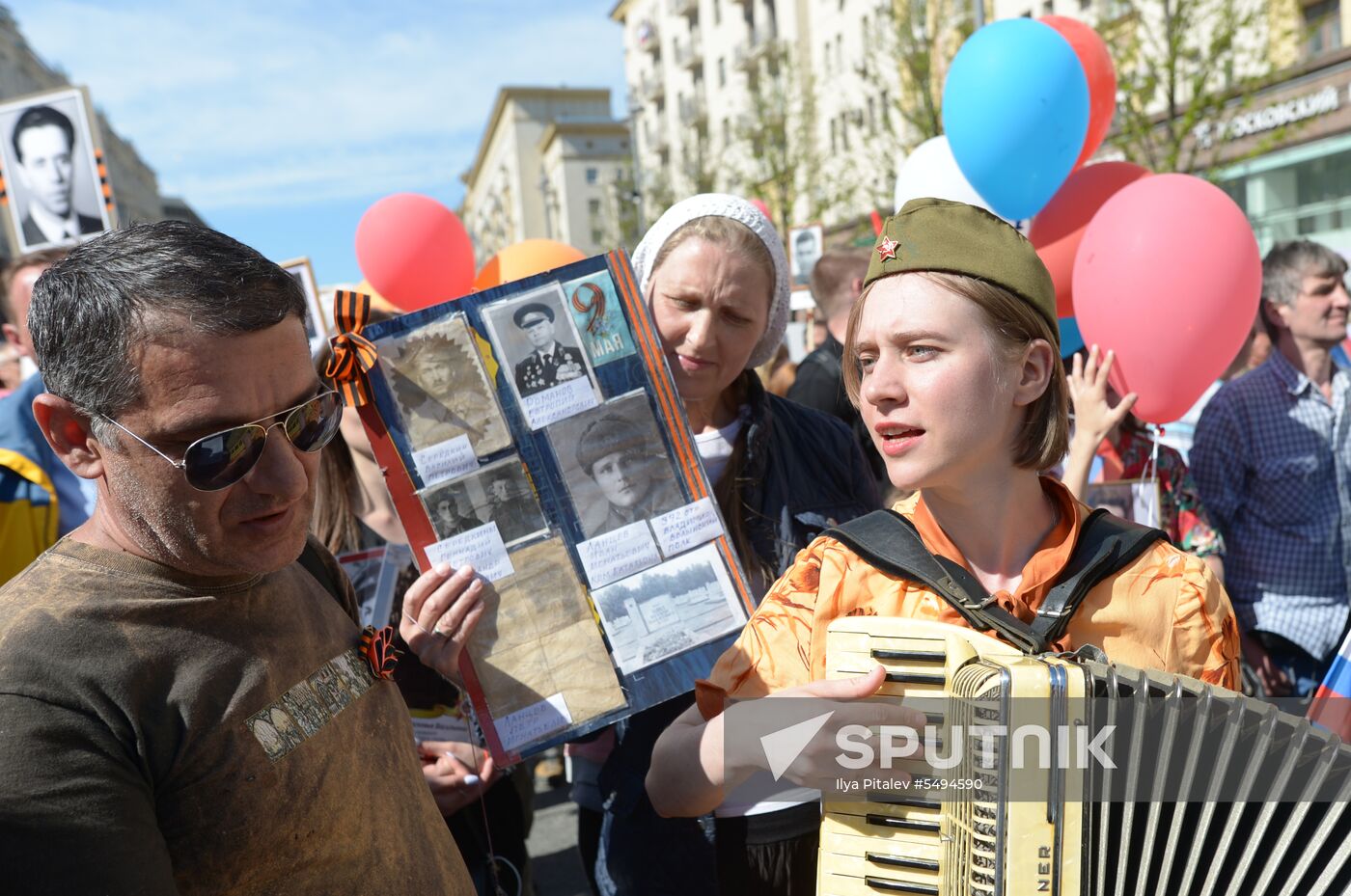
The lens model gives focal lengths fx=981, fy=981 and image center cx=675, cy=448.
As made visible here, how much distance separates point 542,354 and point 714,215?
670 mm

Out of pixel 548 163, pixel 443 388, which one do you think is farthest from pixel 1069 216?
pixel 548 163

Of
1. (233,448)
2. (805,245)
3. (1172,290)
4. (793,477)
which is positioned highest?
(805,245)

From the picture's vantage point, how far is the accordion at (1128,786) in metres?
1.37

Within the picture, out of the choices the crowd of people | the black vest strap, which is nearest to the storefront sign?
the crowd of people

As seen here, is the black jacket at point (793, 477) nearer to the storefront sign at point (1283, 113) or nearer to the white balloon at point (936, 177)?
the white balloon at point (936, 177)

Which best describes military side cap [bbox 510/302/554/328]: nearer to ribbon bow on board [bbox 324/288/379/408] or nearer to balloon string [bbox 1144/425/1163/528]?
ribbon bow on board [bbox 324/288/379/408]

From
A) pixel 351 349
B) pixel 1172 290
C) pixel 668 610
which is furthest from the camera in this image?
pixel 1172 290

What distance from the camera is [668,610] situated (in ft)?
7.05

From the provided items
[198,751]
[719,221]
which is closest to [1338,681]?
[719,221]

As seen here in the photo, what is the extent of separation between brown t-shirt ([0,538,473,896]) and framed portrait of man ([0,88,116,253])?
5.77m

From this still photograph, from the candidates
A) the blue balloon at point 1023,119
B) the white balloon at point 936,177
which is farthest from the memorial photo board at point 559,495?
the white balloon at point 936,177

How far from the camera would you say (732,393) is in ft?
8.86

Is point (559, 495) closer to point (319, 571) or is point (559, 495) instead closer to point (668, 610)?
point (668, 610)

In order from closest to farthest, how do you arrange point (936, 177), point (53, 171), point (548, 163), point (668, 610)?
point (668, 610)
point (936, 177)
point (53, 171)
point (548, 163)
